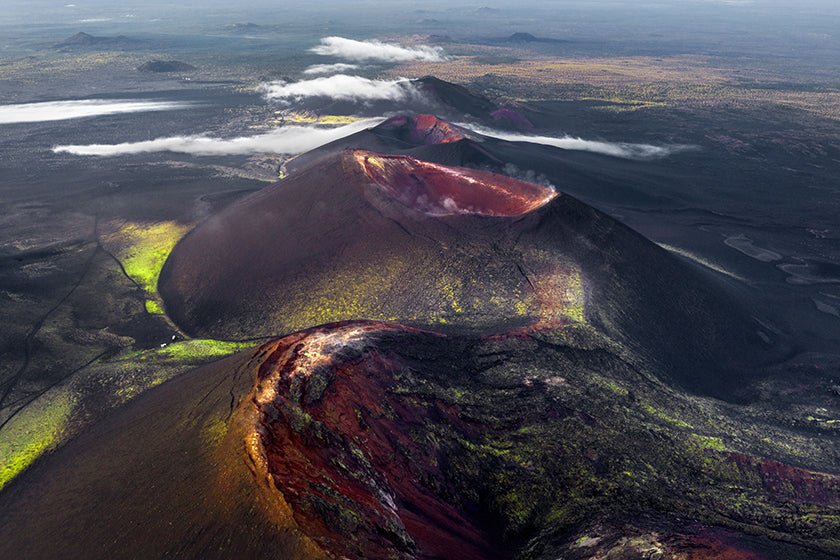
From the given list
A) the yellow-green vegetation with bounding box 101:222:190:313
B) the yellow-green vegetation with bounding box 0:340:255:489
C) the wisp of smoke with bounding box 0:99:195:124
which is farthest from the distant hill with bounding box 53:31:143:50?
the yellow-green vegetation with bounding box 0:340:255:489

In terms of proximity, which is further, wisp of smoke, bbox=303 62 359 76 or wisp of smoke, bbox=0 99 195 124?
wisp of smoke, bbox=303 62 359 76

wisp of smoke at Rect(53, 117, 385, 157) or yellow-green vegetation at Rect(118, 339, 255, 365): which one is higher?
wisp of smoke at Rect(53, 117, 385, 157)

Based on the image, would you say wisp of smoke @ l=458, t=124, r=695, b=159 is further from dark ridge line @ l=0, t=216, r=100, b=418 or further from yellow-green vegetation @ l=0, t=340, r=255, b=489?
yellow-green vegetation @ l=0, t=340, r=255, b=489

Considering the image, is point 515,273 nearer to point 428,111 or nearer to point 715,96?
point 428,111

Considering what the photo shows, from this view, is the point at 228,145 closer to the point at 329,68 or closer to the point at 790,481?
the point at 790,481

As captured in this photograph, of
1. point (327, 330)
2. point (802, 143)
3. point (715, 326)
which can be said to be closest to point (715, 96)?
point (802, 143)

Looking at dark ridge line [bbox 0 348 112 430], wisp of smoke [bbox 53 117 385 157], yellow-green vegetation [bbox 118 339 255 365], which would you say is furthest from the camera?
wisp of smoke [bbox 53 117 385 157]

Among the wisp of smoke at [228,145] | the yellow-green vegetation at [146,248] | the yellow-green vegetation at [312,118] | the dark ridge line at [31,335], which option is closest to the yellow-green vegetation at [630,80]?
the yellow-green vegetation at [312,118]

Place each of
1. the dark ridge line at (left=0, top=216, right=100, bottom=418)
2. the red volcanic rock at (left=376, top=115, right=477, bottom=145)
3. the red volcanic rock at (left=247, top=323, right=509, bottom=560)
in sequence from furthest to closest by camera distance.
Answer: the red volcanic rock at (left=376, top=115, right=477, bottom=145) < the dark ridge line at (left=0, top=216, right=100, bottom=418) < the red volcanic rock at (left=247, top=323, right=509, bottom=560)
